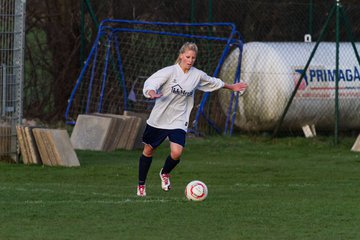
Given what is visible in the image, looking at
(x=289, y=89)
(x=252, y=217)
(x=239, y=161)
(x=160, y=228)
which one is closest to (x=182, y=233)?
(x=160, y=228)

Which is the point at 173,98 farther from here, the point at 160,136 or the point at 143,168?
the point at 143,168

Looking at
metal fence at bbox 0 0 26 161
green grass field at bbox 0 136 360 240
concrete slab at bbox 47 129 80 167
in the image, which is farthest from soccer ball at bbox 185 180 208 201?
metal fence at bbox 0 0 26 161

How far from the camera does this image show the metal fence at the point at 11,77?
16.5 m

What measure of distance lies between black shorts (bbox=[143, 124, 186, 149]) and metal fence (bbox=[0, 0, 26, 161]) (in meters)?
4.50

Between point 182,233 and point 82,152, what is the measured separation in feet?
30.6

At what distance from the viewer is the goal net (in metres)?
22.5

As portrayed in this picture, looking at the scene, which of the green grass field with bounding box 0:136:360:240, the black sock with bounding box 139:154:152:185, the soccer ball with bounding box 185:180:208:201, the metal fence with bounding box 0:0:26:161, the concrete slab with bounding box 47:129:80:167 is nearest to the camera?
the green grass field with bounding box 0:136:360:240

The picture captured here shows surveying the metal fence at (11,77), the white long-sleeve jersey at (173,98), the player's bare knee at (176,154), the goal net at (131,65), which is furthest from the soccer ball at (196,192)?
the goal net at (131,65)

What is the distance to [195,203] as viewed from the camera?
11.2 metres

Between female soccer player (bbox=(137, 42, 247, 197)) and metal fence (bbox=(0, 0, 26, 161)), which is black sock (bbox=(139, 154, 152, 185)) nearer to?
female soccer player (bbox=(137, 42, 247, 197))

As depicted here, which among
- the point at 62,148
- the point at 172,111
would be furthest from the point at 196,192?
the point at 62,148

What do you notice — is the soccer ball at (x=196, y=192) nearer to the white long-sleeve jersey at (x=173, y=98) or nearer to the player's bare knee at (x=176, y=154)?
the player's bare knee at (x=176, y=154)

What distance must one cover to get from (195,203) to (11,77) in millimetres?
6474

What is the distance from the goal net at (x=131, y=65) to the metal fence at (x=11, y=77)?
5.42 m
